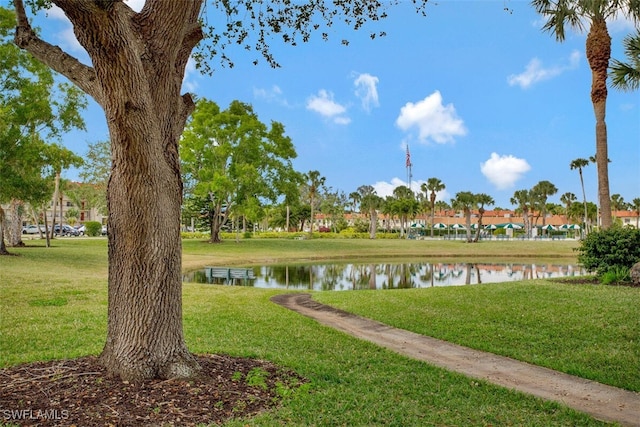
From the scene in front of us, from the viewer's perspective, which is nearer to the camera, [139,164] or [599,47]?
[139,164]

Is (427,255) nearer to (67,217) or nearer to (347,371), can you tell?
(347,371)

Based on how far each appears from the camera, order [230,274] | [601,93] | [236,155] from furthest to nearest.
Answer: [236,155], [230,274], [601,93]

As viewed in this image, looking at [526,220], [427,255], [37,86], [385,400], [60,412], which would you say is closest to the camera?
[60,412]

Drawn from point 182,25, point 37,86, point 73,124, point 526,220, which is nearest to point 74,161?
point 73,124

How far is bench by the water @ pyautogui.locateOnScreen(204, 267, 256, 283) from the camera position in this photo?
68.7 ft

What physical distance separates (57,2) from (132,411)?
13.0ft

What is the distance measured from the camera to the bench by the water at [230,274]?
68.7ft

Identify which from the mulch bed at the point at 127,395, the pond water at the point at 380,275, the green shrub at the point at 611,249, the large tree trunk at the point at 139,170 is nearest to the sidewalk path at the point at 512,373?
the mulch bed at the point at 127,395

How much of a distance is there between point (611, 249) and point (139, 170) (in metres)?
14.3

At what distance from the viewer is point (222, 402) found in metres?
4.89

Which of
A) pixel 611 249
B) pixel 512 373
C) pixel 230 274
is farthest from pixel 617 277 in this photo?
pixel 230 274

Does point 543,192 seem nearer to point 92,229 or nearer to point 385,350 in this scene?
point 92,229

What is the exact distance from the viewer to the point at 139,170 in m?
5.29
